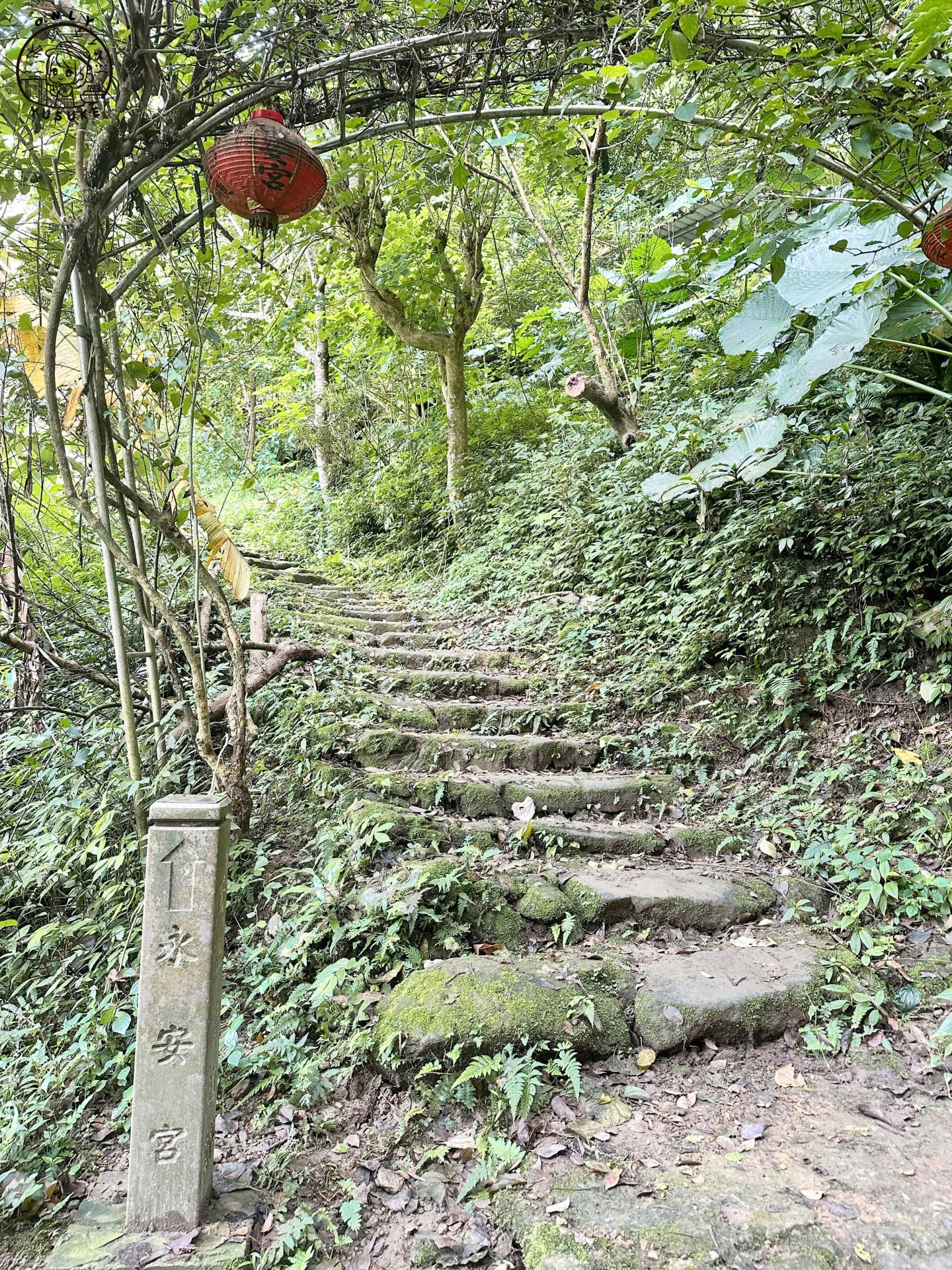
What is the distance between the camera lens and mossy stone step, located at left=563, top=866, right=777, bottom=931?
3002 mm

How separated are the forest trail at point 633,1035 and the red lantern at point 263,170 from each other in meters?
2.43

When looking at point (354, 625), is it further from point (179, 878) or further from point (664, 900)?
point (179, 878)

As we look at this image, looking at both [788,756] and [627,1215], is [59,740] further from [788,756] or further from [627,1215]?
[788,756]

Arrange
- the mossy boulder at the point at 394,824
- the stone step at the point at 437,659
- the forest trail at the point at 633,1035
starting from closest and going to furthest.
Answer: the forest trail at the point at 633,1035 → the mossy boulder at the point at 394,824 → the stone step at the point at 437,659

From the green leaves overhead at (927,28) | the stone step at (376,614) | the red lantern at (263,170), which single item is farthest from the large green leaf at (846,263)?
the stone step at (376,614)

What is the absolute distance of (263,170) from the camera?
7.77 ft

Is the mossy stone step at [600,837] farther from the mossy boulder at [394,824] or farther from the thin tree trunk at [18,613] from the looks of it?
the thin tree trunk at [18,613]

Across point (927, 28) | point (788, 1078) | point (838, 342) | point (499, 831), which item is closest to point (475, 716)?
point (499, 831)

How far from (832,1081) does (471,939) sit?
4.40 ft

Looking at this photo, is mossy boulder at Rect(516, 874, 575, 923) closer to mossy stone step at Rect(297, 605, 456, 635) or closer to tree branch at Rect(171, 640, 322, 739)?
tree branch at Rect(171, 640, 322, 739)

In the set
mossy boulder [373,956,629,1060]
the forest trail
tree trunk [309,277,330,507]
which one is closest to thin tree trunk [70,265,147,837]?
the forest trail

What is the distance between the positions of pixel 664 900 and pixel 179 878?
199cm

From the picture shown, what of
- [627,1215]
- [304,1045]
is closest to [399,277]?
[304,1045]

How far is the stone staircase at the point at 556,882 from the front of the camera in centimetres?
248
